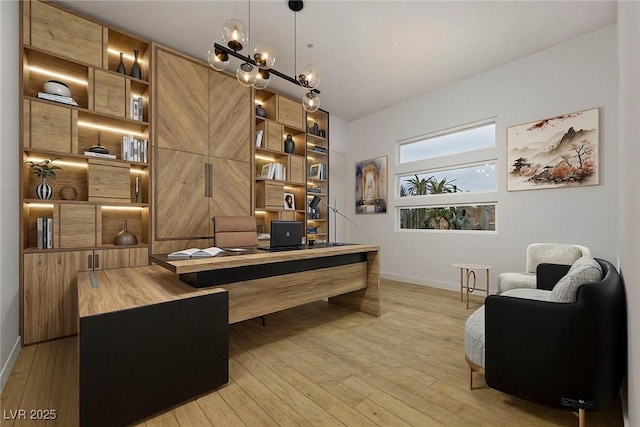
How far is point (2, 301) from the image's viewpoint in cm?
213

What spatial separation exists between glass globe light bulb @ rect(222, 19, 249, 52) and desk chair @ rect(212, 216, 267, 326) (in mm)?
1762

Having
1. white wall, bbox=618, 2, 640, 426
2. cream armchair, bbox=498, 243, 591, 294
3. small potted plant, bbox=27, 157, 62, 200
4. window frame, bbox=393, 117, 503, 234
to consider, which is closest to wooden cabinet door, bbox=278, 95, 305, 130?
window frame, bbox=393, 117, 503, 234

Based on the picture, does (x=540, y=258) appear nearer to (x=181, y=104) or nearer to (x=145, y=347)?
(x=145, y=347)

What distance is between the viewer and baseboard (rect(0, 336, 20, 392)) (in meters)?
1.93

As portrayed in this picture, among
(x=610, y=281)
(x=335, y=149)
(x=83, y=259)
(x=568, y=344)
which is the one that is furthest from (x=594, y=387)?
(x=335, y=149)

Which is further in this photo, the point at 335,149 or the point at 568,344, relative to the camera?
the point at 335,149

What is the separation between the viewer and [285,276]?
2.60 m

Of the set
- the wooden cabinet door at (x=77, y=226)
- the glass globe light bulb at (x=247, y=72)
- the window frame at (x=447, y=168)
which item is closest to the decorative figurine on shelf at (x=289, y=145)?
the window frame at (x=447, y=168)

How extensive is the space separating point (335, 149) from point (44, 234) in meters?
4.90

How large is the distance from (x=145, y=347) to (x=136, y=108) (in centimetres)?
303

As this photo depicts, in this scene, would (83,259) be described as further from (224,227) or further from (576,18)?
(576,18)

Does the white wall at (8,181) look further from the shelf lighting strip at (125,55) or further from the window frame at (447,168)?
the window frame at (447,168)

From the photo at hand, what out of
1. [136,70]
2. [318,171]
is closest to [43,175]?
[136,70]

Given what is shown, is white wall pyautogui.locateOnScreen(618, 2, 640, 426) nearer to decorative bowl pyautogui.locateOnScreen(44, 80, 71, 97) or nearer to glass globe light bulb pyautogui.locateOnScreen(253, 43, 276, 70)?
glass globe light bulb pyautogui.locateOnScreen(253, 43, 276, 70)
